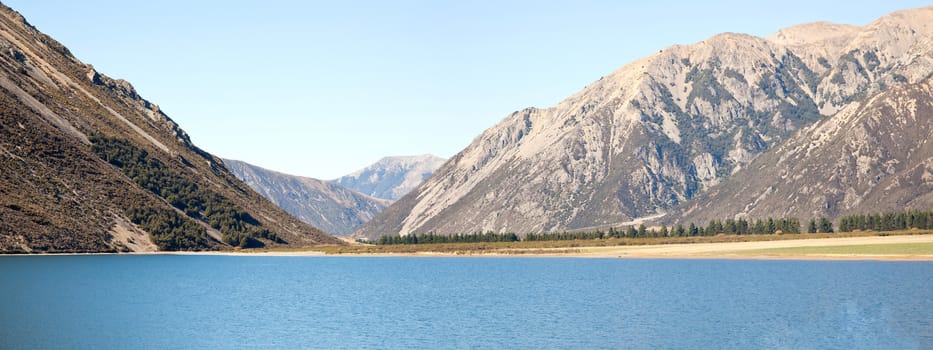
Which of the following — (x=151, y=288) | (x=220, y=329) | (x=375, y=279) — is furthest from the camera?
(x=375, y=279)

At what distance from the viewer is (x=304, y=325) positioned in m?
87.1

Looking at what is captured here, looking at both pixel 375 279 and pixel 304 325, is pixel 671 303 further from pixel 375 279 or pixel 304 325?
pixel 375 279

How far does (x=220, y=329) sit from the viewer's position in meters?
83.7

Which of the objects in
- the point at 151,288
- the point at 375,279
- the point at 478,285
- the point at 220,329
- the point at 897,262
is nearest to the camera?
the point at 220,329

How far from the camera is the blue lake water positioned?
251 ft

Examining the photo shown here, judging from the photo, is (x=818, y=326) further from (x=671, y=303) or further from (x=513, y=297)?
(x=513, y=297)

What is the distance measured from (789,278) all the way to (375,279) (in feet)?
207

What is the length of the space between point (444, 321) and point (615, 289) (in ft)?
140

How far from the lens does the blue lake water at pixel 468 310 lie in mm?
76562

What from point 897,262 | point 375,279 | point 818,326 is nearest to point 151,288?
point 375,279

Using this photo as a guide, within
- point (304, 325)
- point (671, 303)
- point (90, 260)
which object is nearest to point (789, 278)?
point (671, 303)

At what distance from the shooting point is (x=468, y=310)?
100812mm

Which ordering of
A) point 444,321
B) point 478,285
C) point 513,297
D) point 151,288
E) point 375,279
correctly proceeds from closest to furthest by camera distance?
point 444,321
point 513,297
point 151,288
point 478,285
point 375,279

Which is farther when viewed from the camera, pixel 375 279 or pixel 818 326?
pixel 375 279
